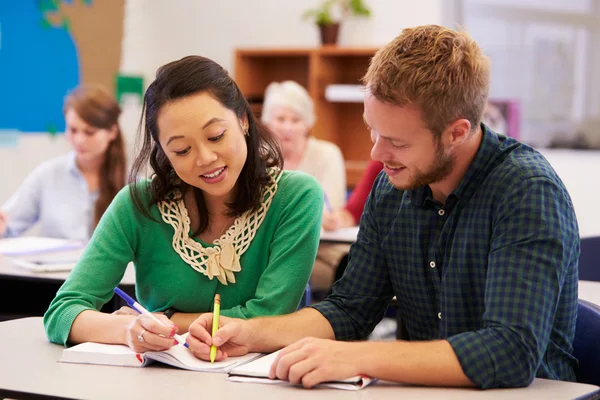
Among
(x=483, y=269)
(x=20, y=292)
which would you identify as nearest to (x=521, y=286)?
(x=483, y=269)

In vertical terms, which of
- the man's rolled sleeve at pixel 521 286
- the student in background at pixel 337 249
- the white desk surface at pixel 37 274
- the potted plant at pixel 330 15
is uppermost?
the potted plant at pixel 330 15

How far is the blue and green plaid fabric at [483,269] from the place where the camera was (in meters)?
1.38

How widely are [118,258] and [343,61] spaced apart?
14.3ft

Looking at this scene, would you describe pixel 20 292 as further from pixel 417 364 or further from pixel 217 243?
pixel 417 364

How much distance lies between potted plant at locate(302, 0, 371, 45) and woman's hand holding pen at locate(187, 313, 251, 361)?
4.32 meters

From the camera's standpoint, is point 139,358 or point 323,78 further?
point 323,78

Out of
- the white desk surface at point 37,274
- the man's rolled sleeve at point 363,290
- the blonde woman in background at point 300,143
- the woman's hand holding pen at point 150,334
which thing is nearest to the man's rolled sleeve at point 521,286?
the man's rolled sleeve at point 363,290

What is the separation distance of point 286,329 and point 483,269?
16.4 inches

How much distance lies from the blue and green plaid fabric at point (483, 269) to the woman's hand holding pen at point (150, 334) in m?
0.37

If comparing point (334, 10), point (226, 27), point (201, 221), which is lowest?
point (201, 221)

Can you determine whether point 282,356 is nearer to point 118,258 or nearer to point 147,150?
point 118,258

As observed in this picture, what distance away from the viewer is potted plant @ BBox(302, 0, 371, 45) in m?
5.64

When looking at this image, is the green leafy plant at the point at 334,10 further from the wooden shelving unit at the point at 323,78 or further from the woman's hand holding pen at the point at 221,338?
the woman's hand holding pen at the point at 221,338

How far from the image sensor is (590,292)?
82.9 inches
